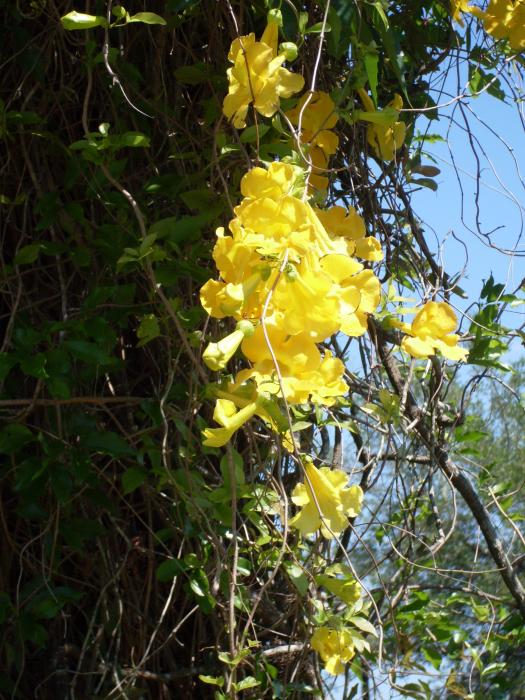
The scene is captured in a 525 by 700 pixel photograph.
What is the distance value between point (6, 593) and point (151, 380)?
0.33 meters

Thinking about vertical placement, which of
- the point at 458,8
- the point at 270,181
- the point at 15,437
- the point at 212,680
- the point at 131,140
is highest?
the point at 458,8

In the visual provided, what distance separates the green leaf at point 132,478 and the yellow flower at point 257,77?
1.40 feet

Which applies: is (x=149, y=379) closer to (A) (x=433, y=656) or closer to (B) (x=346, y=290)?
(B) (x=346, y=290)

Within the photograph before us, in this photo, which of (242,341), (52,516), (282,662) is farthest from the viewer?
(282,662)

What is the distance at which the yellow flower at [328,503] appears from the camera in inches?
32.6

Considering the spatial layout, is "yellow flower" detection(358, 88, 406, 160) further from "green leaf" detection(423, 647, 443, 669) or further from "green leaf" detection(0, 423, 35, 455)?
"green leaf" detection(423, 647, 443, 669)

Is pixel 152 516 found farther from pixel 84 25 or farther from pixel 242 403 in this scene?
pixel 84 25

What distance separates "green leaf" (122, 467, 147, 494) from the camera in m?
1.10

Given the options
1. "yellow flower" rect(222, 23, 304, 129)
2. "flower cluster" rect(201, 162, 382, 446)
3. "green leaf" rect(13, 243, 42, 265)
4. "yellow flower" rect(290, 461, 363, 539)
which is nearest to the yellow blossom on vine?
"flower cluster" rect(201, 162, 382, 446)

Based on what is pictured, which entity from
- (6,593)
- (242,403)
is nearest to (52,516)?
(6,593)

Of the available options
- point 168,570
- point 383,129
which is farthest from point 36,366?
point 383,129

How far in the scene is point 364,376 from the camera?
131 cm

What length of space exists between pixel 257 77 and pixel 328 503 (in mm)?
406

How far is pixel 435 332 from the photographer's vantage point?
107cm
